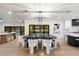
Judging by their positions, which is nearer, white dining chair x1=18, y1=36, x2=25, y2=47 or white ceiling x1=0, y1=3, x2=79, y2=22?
white ceiling x1=0, y1=3, x2=79, y2=22

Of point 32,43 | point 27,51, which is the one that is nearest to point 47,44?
point 32,43

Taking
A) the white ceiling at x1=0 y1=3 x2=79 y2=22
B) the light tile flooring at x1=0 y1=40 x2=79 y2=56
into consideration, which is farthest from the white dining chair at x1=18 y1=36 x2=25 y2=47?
the white ceiling at x1=0 y1=3 x2=79 y2=22

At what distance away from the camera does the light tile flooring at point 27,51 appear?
3.72 m

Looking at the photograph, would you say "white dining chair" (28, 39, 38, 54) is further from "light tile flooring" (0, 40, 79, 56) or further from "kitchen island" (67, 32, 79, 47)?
"kitchen island" (67, 32, 79, 47)

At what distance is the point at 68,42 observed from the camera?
3928mm

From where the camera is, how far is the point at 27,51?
3.78 m

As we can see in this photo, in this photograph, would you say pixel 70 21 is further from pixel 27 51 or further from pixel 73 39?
pixel 27 51

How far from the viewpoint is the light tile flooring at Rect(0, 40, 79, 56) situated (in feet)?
12.2

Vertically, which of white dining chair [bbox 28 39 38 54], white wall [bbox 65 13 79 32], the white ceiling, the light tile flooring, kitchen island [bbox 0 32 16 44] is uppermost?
the white ceiling

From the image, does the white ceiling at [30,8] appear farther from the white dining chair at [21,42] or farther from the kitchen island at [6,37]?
A: the white dining chair at [21,42]

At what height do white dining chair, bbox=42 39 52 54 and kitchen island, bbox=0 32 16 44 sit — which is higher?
kitchen island, bbox=0 32 16 44

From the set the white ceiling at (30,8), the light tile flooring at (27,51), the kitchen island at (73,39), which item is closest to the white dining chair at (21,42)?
the light tile flooring at (27,51)

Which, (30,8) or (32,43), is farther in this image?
(32,43)

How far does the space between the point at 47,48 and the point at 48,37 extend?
0.35 m
